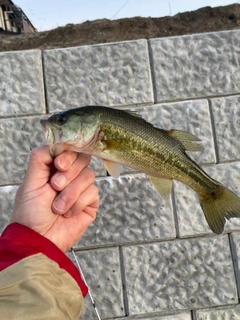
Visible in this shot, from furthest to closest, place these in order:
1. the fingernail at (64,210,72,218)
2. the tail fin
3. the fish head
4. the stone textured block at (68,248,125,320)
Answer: the stone textured block at (68,248,125,320)
the tail fin
the fingernail at (64,210,72,218)
the fish head

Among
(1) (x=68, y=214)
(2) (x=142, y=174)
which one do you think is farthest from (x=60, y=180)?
(2) (x=142, y=174)

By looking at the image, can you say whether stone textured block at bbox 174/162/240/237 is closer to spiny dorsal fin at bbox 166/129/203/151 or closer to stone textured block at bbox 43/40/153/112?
stone textured block at bbox 43/40/153/112

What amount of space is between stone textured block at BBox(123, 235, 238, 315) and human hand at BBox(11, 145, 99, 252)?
1324mm

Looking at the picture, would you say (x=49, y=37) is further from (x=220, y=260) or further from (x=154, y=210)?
(x=220, y=260)

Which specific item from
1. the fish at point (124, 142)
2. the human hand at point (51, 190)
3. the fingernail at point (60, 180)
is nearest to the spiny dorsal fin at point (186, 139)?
the fish at point (124, 142)

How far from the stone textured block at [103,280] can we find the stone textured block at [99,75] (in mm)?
Result: 1213

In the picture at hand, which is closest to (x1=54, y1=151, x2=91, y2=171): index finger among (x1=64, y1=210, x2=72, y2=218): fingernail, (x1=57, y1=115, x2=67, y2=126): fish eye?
(x1=57, y1=115, x2=67, y2=126): fish eye

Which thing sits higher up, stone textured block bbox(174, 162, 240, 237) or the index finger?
the index finger

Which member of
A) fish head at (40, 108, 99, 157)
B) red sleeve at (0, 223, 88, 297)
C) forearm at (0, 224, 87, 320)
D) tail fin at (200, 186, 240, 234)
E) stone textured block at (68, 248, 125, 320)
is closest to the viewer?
forearm at (0, 224, 87, 320)

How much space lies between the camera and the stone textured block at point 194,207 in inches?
106

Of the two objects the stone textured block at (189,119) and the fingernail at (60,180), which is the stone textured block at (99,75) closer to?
the stone textured block at (189,119)

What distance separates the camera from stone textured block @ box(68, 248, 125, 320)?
Result: 2.66 m

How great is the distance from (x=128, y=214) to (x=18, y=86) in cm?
137

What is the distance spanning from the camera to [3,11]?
8.30m
